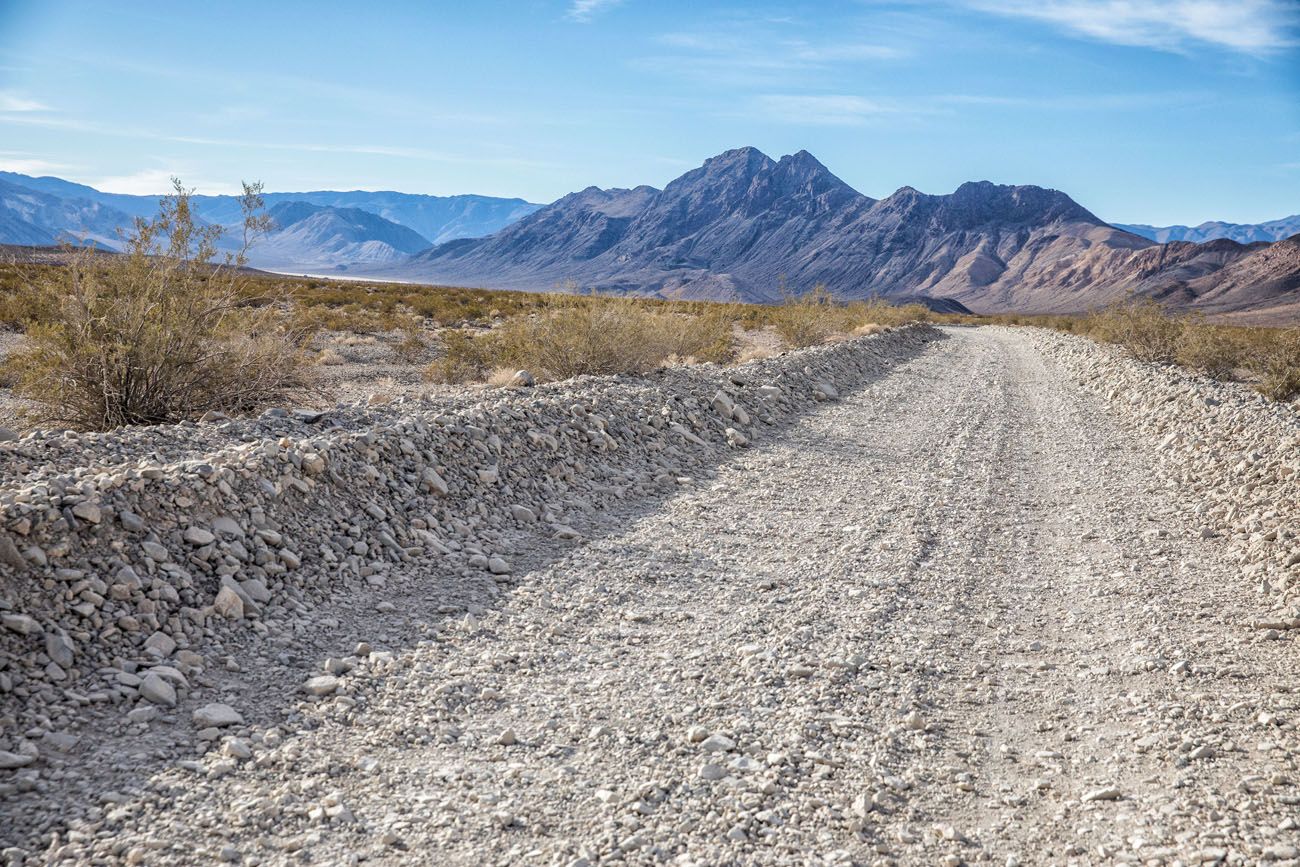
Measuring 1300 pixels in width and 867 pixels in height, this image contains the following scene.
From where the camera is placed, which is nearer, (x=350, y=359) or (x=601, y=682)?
(x=601, y=682)

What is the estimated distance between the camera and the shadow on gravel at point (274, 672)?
11.9 ft

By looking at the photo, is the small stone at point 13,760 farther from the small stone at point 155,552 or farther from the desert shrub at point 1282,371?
the desert shrub at point 1282,371

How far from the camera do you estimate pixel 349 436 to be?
24.6 ft

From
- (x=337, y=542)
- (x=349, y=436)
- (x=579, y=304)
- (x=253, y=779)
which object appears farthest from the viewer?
(x=579, y=304)

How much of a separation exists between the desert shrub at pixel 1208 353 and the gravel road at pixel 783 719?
65.8 ft

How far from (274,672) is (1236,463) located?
9511mm

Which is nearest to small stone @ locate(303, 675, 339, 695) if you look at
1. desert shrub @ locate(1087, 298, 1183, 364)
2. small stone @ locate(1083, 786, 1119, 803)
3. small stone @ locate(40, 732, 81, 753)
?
small stone @ locate(40, 732, 81, 753)

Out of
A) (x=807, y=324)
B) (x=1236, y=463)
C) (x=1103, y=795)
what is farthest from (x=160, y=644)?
(x=807, y=324)

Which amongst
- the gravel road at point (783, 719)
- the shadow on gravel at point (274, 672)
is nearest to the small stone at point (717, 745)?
the gravel road at point (783, 719)

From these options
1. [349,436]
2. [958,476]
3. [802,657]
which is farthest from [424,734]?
[958,476]

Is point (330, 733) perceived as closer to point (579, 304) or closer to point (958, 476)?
point (958, 476)

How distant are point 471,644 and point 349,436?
9.34ft

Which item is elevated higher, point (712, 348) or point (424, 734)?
point (712, 348)

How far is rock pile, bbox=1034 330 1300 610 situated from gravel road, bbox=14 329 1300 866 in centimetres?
30
